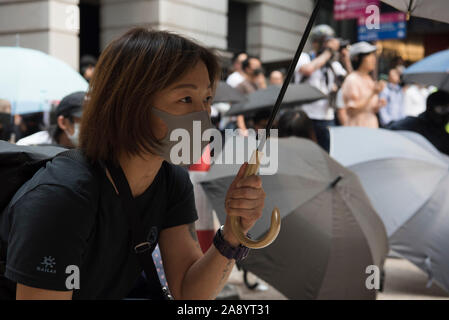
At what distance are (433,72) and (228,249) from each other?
25.3 feet

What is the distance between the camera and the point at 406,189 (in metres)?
5.50

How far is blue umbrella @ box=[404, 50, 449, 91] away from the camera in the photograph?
912 centimetres

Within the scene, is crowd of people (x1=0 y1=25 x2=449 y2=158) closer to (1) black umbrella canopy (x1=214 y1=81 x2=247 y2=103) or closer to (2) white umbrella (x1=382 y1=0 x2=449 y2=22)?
(1) black umbrella canopy (x1=214 y1=81 x2=247 y2=103)

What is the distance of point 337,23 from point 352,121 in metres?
18.1

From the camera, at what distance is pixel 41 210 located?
173 centimetres

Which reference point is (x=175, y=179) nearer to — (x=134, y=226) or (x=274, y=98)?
(x=134, y=226)

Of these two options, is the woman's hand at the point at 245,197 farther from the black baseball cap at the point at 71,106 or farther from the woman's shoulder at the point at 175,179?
the black baseball cap at the point at 71,106

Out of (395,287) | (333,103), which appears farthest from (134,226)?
(333,103)

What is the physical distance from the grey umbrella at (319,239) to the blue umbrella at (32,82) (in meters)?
1.78

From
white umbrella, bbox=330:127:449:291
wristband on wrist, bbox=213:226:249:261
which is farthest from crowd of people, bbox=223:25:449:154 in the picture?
wristband on wrist, bbox=213:226:249:261

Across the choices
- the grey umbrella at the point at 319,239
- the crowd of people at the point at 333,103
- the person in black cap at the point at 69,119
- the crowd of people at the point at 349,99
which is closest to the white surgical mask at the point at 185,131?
the grey umbrella at the point at 319,239

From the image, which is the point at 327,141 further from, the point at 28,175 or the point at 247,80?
the point at 28,175

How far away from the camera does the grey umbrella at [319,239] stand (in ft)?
13.5

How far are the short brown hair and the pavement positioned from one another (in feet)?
10.9
